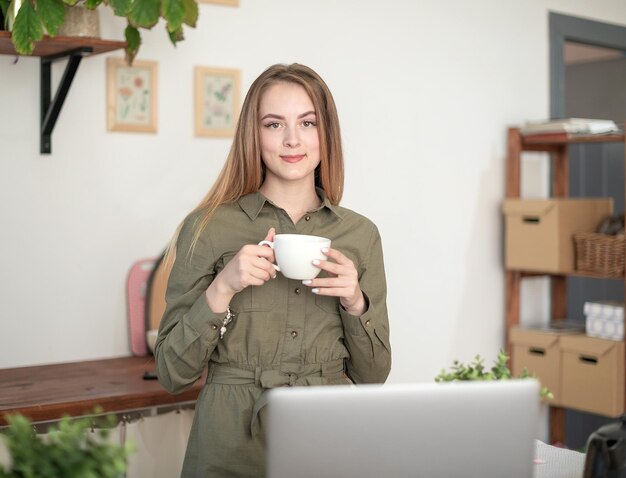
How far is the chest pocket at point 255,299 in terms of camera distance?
1.87m

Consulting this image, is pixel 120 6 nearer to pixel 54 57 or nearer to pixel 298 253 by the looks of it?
pixel 54 57

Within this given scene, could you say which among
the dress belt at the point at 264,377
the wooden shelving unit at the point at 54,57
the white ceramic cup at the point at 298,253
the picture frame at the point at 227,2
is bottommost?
the dress belt at the point at 264,377

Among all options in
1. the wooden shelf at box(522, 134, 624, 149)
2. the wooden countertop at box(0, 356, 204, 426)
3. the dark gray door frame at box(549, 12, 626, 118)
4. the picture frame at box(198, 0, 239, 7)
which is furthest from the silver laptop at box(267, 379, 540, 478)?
the dark gray door frame at box(549, 12, 626, 118)

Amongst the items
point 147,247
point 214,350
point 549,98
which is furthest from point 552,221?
point 214,350

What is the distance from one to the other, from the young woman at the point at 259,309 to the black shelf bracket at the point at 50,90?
2.75ft

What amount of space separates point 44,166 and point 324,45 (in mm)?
1178

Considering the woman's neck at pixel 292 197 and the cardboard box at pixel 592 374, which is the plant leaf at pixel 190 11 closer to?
the woman's neck at pixel 292 197

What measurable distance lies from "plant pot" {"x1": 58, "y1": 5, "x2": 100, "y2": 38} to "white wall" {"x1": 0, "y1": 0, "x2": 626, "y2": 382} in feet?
1.03

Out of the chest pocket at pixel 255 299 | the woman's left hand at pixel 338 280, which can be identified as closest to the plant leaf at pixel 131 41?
the chest pocket at pixel 255 299

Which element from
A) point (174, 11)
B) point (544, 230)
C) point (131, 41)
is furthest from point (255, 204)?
point (544, 230)

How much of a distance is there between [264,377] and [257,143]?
47cm

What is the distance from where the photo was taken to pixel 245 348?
1867 mm

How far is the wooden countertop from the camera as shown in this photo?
2.24 meters

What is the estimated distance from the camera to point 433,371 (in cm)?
384
